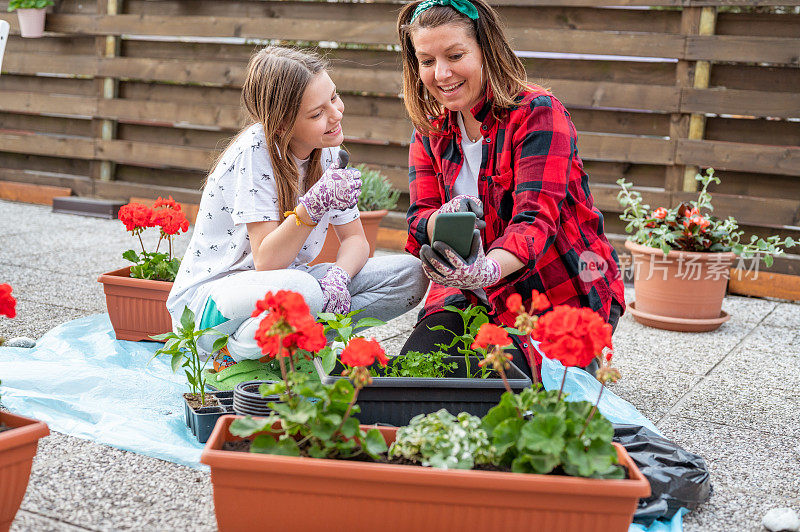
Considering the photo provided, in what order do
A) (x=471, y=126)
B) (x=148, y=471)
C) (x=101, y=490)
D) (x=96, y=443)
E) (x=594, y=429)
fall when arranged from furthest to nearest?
(x=471, y=126) < (x=96, y=443) < (x=148, y=471) < (x=101, y=490) < (x=594, y=429)

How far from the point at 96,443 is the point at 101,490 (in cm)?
24

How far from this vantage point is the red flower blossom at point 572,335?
3.71 feet

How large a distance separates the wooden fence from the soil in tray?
1356 millimetres

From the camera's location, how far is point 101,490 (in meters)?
1.50

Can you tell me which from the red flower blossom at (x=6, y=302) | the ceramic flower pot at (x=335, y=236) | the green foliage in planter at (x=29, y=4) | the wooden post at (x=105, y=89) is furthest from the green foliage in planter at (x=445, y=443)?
the green foliage in planter at (x=29, y=4)

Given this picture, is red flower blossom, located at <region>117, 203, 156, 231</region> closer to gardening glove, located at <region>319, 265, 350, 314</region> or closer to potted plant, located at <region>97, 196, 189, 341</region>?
potted plant, located at <region>97, 196, 189, 341</region>

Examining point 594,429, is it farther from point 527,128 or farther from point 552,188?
point 527,128

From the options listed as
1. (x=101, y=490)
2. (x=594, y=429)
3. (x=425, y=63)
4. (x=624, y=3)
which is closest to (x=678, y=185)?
(x=624, y=3)

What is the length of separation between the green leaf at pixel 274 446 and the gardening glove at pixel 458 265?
0.56 meters

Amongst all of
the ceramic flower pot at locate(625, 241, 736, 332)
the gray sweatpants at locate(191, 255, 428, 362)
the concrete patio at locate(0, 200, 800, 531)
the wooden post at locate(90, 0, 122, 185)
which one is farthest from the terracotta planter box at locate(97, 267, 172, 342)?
the wooden post at locate(90, 0, 122, 185)

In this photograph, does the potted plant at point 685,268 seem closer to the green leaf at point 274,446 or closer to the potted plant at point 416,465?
the potted plant at point 416,465

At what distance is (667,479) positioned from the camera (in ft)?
5.05

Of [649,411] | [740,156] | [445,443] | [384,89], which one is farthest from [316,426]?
[384,89]

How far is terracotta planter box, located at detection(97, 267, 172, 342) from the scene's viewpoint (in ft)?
7.69
